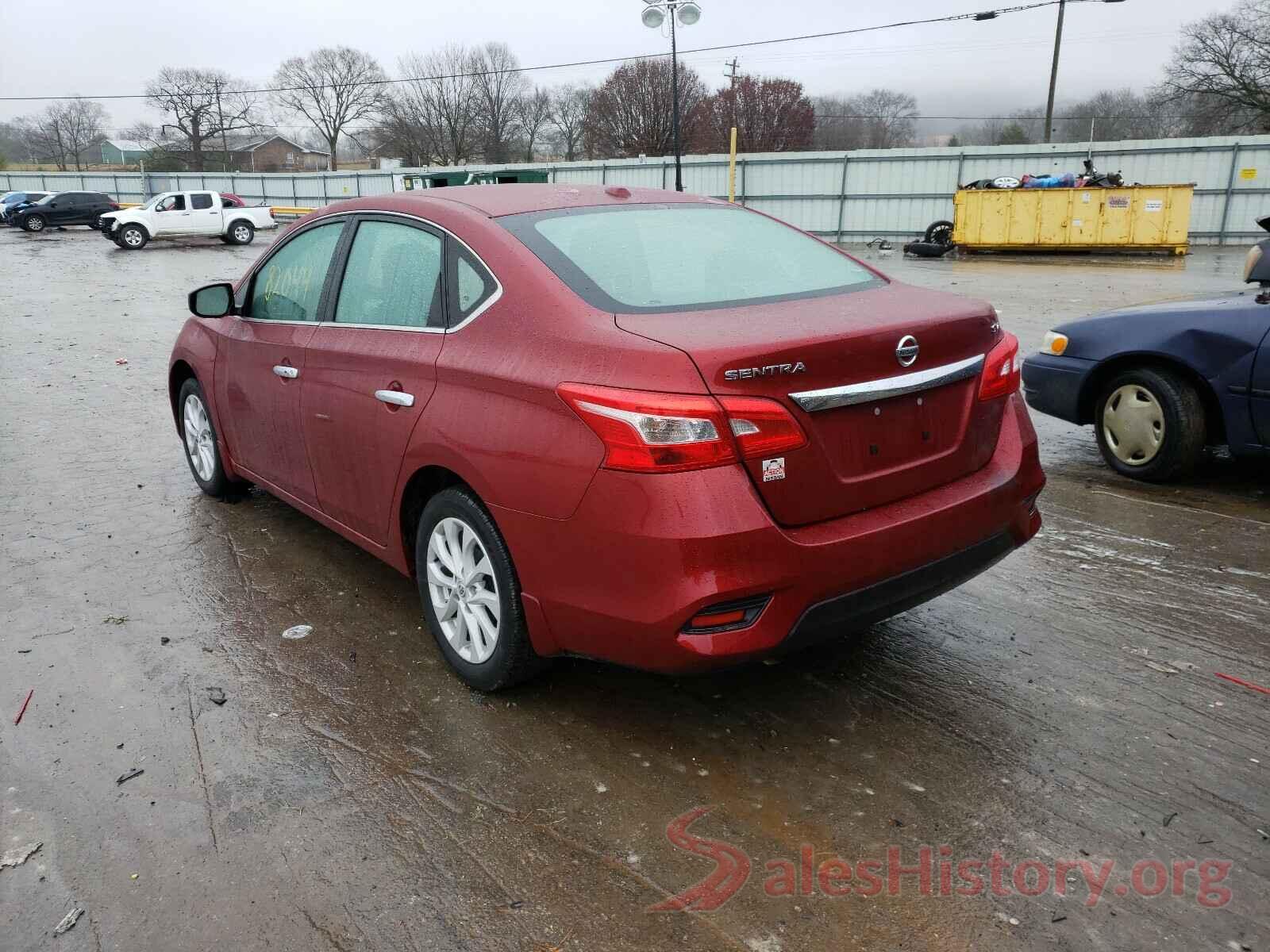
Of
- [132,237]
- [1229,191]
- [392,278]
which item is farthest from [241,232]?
[392,278]

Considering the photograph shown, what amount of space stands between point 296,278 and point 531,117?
259 feet

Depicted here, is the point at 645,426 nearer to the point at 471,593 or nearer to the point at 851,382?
the point at 851,382

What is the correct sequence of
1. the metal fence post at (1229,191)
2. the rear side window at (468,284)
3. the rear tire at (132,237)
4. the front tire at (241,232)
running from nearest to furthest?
the rear side window at (468,284), the metal fence post at (1229,191), the rear tire at (132,237), the front tire at (241,232)

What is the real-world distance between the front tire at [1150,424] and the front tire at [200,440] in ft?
16.6

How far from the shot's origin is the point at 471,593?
10.5ft

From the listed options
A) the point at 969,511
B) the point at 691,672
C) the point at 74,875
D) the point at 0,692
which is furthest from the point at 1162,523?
the point at 0,692

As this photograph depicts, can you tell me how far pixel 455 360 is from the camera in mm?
3084

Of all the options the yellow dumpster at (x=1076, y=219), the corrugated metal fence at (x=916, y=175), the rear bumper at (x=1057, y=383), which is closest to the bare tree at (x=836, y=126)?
the corrugated metal fence at (x=916, y=175)

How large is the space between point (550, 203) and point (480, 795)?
2.07 meters

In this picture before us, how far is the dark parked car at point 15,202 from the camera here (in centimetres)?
3992

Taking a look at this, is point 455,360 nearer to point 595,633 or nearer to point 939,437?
point 595,633

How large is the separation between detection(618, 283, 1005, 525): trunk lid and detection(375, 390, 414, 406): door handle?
91 cm

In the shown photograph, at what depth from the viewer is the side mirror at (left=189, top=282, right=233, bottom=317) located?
4609 millimetres

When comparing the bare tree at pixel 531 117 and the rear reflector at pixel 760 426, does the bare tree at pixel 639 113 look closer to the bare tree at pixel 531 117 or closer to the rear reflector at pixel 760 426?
the bare tree at pixel 531 117
